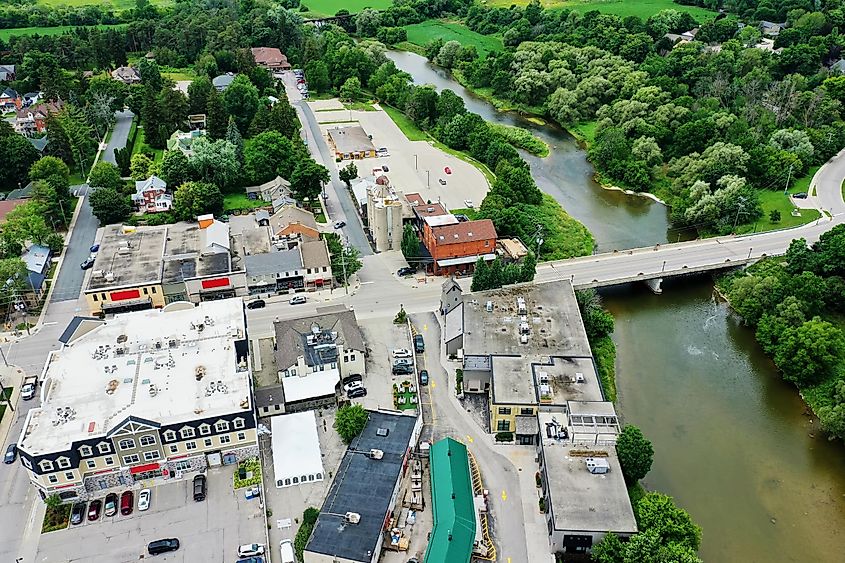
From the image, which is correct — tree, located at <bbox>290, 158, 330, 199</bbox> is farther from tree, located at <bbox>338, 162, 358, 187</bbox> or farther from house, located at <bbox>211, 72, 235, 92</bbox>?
house, located at <bbox>211, 72, 235, 92</bbox>

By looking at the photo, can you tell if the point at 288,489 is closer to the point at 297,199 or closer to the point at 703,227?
the point at 297,199

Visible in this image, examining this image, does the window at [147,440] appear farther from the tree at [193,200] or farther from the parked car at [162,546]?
the tree at [193,200]

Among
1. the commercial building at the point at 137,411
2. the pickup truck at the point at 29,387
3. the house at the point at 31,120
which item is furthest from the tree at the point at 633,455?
the house at the point at 31,120

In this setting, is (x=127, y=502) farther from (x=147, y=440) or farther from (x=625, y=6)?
(x=625, y=6)

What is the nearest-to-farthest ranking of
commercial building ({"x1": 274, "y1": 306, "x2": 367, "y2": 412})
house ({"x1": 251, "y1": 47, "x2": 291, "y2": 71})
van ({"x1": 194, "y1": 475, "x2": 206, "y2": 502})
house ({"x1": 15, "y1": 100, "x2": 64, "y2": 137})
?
van ({"x1": 194, "y1": 475, "x2": 206, "y2": 502}) → commercial building ({"x1": 274, "y1": 306, "x2": 367, "y2": 412}) → house ({"x1": 15, "y1": 100, "x2": 64, "y2": 137}) → house ({"x1": 251, "y1": 47, "x2": 291, "y2": 71})

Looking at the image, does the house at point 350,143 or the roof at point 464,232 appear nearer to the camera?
the roof at point 464,232

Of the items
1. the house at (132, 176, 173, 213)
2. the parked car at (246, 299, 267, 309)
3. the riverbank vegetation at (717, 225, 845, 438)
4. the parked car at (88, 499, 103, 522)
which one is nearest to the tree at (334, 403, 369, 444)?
the parked car at (88, 499, 103, 522)

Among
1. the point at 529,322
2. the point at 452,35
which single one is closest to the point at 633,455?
the point at 529,322

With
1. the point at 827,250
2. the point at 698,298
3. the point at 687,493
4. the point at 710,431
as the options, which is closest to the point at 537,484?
the point at 687,493

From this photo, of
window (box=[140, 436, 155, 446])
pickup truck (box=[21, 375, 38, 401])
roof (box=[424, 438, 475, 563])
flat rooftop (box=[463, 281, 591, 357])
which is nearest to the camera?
roof (box=[424, 438, 475, 563])
